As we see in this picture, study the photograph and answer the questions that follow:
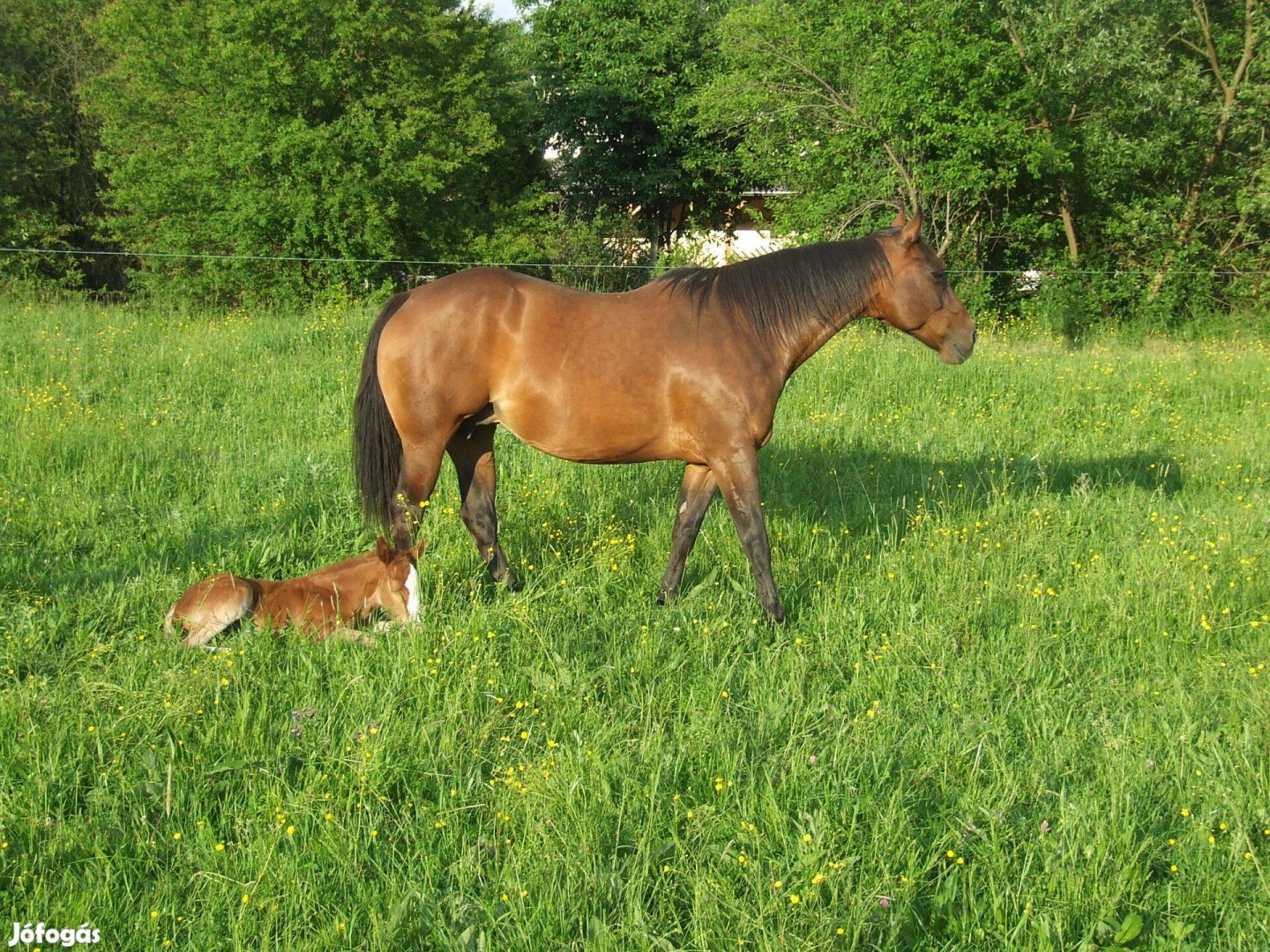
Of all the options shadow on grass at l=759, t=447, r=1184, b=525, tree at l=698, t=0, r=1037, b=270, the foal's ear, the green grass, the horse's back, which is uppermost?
tree at l=698, t=0, r=1037, b=270

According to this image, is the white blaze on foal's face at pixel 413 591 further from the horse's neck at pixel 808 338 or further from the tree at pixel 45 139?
the tree at pixel 45 139

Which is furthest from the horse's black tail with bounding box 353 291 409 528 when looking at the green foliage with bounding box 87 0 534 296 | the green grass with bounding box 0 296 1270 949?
the green foliage with bounding box 87 0 534 296

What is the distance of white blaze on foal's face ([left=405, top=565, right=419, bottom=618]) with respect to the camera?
455 centimetres

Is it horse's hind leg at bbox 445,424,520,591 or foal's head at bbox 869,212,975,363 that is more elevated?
foal's head at bbox 869,212,975,363

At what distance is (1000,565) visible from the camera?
5.59 m

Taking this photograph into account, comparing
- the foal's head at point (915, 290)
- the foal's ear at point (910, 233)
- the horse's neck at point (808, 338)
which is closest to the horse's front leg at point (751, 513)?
the horse's neck at point (808, 338)

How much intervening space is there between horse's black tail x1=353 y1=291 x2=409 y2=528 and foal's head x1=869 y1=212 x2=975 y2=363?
2720 mm

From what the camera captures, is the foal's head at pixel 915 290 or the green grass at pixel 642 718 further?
the foal's head at pixel 915 290

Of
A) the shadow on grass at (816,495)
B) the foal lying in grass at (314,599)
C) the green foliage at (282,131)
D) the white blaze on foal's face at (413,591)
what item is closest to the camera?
the foal lying in grass at (314,599)

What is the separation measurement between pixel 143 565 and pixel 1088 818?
4734 millimetres

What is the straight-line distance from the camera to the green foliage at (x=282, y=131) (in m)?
18.2

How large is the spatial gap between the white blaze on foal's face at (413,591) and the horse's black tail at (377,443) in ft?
2.81

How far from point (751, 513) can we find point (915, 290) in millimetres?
1621

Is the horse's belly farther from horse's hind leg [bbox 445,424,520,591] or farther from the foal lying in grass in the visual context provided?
the foal lying in grass
